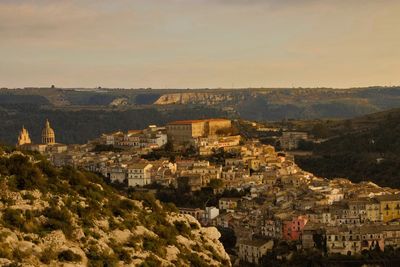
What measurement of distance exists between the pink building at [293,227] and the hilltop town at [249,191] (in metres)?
0.06

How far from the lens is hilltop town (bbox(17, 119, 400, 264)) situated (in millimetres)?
48344

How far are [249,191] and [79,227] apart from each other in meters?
48.3

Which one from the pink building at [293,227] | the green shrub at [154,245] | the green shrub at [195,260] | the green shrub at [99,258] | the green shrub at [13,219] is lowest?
the pink building at [293,227]

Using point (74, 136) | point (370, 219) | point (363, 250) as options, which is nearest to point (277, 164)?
point (370, 219)

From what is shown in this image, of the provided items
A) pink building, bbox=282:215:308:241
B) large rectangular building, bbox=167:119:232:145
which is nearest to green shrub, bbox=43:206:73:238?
pink building, bbox=282:215:308:241

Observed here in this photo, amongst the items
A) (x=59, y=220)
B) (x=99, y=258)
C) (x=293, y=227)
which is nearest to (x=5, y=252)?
(x=99, y=258)

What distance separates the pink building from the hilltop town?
6 centimetres

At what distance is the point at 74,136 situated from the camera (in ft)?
558

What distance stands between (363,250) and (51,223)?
34.2 metres

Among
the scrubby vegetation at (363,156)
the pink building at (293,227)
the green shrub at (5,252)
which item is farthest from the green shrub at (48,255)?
the scrubby vegetation at (363,156)

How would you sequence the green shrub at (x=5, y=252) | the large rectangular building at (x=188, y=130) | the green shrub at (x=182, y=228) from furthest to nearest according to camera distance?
1. the large rectangular building at (x=188, y=130)
2. the green shrub at (x=182, y=228)
3. the green shrub at (x=5, y=252)

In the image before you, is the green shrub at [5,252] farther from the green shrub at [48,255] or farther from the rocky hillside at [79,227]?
the green shrub at [48,255]

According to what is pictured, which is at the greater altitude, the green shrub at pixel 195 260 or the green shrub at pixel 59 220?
the green shrub at pixel 59 220

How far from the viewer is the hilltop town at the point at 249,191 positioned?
48.3 m
